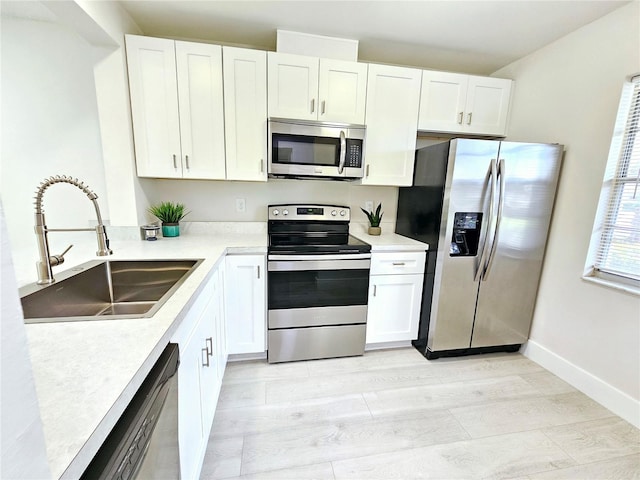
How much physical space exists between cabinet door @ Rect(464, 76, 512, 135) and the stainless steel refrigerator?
545 millimetres

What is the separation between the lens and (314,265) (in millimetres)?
1940

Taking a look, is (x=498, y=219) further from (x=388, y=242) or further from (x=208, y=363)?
(x=208, y=363)

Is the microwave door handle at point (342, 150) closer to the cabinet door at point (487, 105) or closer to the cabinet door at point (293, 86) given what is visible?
the cabinet door at point (293, 86)

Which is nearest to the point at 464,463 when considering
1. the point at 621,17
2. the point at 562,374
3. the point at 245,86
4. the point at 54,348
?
the point at 562,374

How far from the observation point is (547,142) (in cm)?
211

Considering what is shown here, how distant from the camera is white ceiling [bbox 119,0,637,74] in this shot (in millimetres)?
1684

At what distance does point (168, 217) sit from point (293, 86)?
1380 mm

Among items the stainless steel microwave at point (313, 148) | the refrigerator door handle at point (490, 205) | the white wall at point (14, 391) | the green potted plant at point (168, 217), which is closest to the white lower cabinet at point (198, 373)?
the white wall at point (14, 391)

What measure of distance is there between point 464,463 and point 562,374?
124 cm

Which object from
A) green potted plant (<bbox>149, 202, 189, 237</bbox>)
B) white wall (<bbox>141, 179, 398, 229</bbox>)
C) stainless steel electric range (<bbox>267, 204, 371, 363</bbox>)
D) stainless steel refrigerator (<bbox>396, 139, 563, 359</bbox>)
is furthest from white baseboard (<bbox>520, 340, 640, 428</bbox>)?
green potted plant (<bbox>149, 202, 189, 237</bbox>)

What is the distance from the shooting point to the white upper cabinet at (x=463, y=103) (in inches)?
86.9

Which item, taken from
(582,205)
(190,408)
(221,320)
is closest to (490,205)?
(582,205)

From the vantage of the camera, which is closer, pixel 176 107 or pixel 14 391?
pixel 14 391

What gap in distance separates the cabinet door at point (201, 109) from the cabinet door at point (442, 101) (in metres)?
1.57
